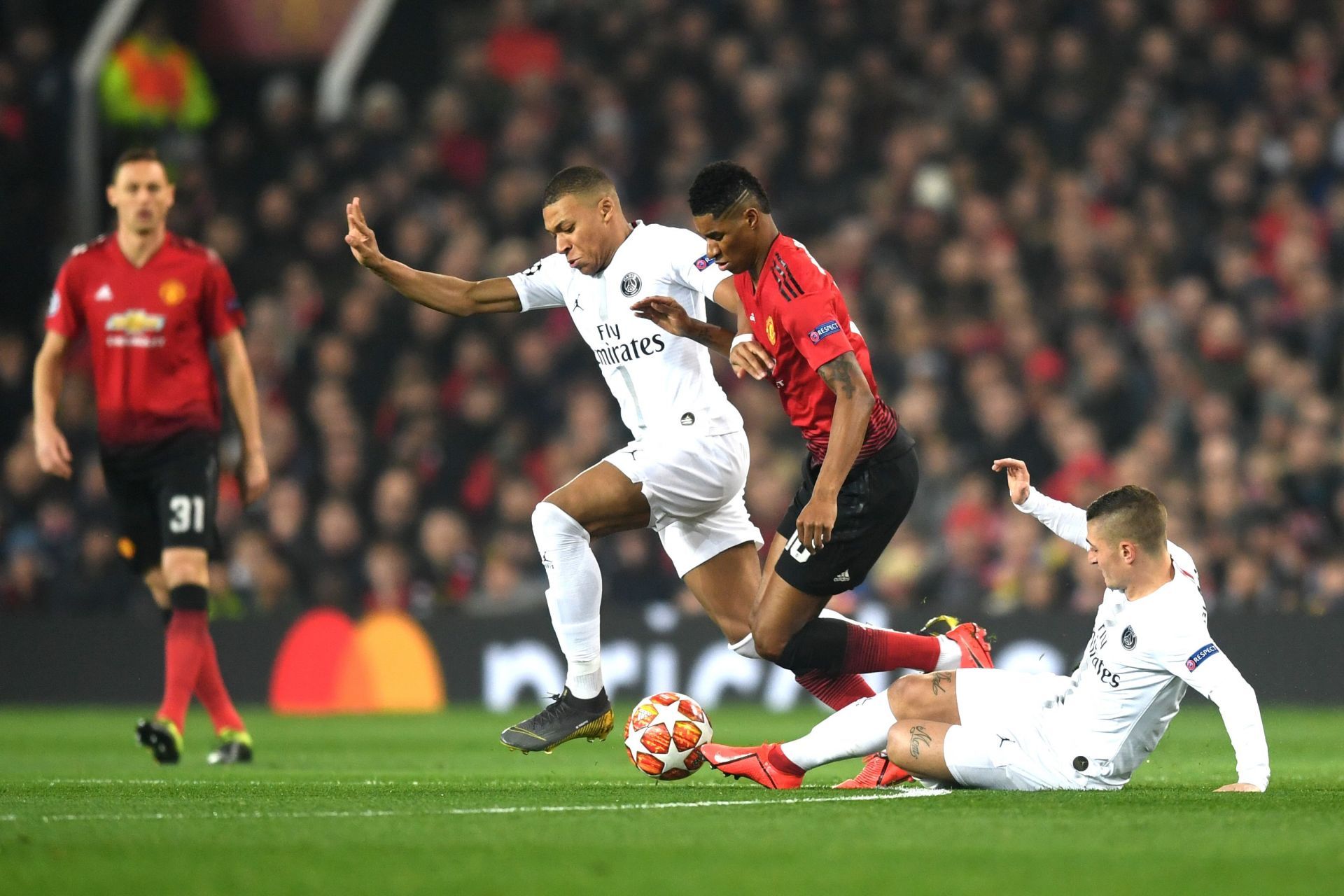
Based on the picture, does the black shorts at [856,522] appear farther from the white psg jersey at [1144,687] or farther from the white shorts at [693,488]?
the white psg jersey at [1144,687]

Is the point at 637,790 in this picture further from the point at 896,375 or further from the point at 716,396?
the point at 896,375

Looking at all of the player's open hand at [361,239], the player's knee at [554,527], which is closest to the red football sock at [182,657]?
the player's knee at [554,527]

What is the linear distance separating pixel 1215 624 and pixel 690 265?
242 inches

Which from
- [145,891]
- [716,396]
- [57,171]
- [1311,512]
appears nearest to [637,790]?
[716,396]

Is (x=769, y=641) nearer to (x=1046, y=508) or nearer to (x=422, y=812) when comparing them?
(x=1046, y=508)

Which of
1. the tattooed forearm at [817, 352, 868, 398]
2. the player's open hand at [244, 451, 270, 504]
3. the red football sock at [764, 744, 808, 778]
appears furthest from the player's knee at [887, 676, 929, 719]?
the player's open hand at [244, 451, 270, 504]

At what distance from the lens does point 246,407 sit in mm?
8266

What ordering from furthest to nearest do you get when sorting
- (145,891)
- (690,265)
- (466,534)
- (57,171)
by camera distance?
(57,171) → (466,534) → (690,265) → (145,891)

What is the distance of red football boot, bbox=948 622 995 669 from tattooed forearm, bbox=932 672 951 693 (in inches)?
28.7

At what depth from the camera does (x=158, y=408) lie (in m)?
8.21

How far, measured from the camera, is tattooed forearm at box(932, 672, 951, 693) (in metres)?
6.30

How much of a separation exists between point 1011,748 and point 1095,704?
0.31 metres

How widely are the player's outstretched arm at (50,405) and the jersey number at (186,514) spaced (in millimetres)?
458

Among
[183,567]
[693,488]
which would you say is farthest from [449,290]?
[183,567]
